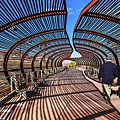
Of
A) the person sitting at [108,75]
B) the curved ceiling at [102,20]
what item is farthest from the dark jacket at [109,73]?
the curved ceiling at [102,20]

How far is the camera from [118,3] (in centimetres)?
670

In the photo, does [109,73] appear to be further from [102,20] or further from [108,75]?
[102,20]

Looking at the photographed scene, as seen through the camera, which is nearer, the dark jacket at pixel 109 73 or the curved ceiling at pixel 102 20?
the dark jacket at pixel 109 73

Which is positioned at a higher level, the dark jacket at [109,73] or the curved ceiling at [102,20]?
the curved ceiling at [102,20]

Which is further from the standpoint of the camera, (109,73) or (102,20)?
(102,20)

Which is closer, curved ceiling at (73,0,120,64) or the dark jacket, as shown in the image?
the dark jacket

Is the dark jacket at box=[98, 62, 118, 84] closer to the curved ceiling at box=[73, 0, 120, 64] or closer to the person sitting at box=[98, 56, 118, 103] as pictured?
the person sitting at box=[98, 56, 118, 103]

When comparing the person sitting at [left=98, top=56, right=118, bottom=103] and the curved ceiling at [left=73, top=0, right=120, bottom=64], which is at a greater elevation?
the curved ceiling at [left=73, top=0, right=120, bottom=64]

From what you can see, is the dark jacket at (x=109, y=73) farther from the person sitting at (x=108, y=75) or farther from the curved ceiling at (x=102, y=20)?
the curved ceiling at (x=102, y=20)

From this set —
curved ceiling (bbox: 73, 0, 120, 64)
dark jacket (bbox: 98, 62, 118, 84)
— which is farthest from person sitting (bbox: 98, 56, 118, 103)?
curved ceiling (bbox: 73, 0, 120, 64)

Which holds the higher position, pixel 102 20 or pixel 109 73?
pixel 102 20

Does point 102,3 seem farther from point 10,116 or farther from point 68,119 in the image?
point 10,116

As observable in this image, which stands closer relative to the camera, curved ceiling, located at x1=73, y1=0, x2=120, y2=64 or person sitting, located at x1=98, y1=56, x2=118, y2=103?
person sitting, located at x1=98, y1=56, x2=118, y2=103

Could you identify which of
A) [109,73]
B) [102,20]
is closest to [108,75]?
[109,73]
